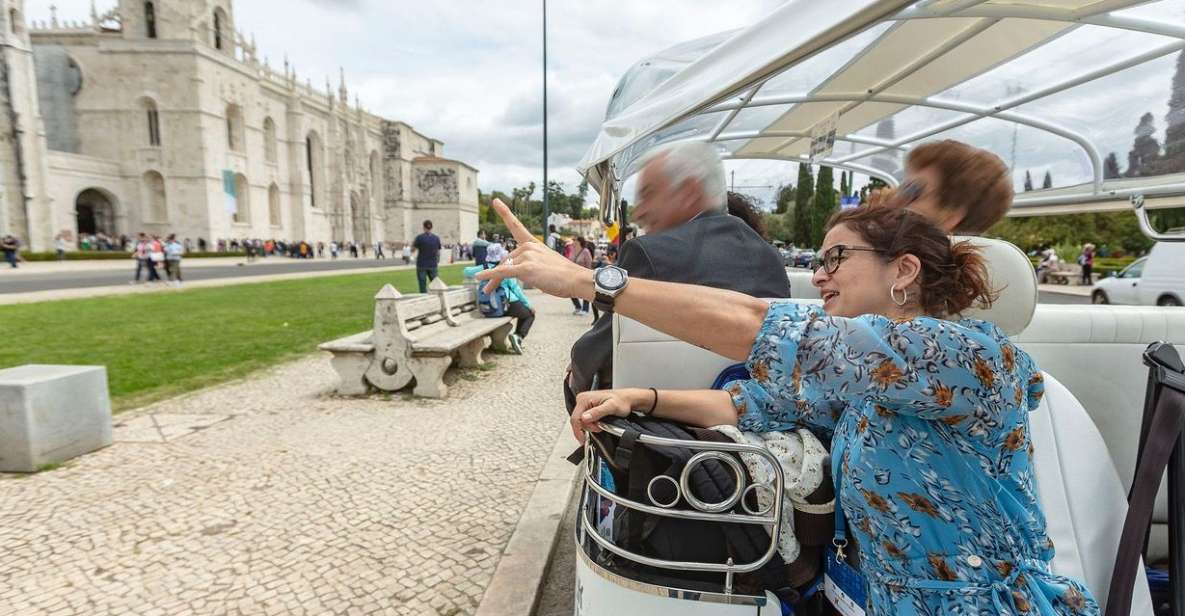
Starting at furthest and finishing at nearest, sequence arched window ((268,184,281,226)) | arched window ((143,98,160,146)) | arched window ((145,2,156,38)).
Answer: arched window ((268,184,281,226))
arched window ((145,2,156,38))
arched window ((143,98,160,146))

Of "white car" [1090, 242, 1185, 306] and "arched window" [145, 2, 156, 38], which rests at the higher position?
"arched window" [145, 2, 156, 38]

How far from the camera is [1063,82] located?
3375 mm

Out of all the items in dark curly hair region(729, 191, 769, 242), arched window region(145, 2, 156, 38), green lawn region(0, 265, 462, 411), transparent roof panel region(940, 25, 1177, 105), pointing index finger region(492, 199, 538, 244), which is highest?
arched window region(145, 2, 156, 38)

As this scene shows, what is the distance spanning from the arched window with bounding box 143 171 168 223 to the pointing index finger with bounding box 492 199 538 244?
2411 inches

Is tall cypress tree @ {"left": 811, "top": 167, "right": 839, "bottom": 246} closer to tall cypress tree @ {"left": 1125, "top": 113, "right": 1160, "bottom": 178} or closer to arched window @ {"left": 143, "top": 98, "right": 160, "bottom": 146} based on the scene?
tall cypress tree @ {"left": 1125, "top": 113, "right": 1160, "bottom": 178}

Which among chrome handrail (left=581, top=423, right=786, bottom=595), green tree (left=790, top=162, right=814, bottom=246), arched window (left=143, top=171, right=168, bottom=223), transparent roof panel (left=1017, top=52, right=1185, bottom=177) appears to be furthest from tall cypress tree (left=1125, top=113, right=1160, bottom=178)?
arched window (left=143, top=171, right=168, bottom=223)

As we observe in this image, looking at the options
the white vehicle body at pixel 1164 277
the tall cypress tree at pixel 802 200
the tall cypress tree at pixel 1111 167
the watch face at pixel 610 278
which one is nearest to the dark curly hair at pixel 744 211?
the tall cypress tree at pixel 802 200

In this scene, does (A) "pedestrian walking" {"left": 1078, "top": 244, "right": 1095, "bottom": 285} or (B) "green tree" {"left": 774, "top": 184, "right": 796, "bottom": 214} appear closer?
(B) "green tree" {"left": 774, "top": 184, "right": 796, "bottom": 214}

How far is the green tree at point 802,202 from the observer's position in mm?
5098

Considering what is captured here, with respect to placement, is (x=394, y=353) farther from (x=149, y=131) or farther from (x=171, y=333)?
(x=149, y=131)

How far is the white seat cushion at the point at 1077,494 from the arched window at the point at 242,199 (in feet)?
211

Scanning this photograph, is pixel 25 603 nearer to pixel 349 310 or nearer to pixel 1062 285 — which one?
pixel 349 310

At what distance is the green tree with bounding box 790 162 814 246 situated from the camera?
5.10 metres

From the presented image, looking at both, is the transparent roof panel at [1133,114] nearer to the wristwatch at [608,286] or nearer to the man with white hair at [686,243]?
the man with white hair at [686,243]
